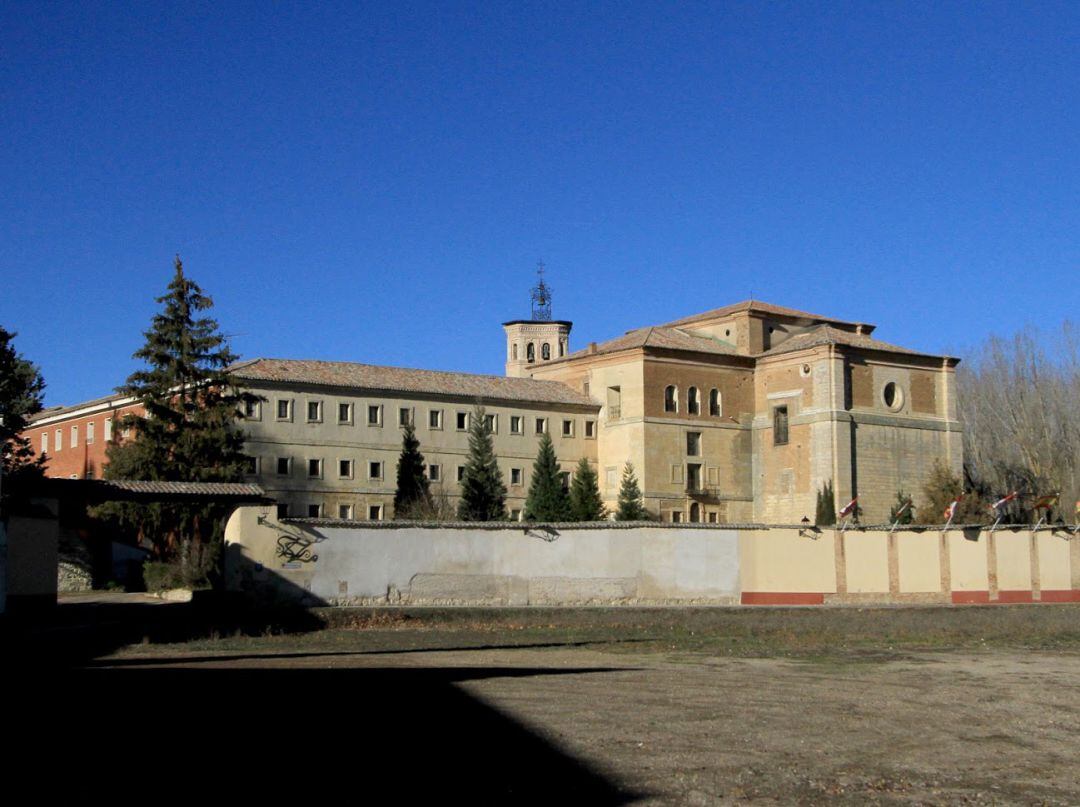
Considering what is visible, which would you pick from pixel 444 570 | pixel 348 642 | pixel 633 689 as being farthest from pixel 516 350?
pixel 633 689

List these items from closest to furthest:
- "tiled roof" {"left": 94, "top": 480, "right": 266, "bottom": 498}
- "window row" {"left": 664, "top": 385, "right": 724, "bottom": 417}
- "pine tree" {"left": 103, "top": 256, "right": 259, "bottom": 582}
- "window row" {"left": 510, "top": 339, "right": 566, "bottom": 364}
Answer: "tiled roof" {"left": 94, "top": 480, "right": 266, "bottom": 498}, "pine tree" {"left": 103, "top": 256, "right": 259, "bottom": 582}, "window row" {"left": 664, "top": 385, "right": 724, "bottom": 417}, "window row" {"left": 510, "top": 339, "right": 566, "bottom": 364}

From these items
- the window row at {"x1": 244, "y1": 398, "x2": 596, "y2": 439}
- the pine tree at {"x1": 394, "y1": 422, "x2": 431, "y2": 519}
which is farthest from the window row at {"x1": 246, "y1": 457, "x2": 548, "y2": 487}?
the pine tree at {"x1": 394, "y1": 422, "x2": 431, "y2": 519}

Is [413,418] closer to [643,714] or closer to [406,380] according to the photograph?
[406,380]

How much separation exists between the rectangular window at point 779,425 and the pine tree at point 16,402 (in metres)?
33.4

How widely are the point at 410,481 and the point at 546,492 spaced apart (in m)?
6.62

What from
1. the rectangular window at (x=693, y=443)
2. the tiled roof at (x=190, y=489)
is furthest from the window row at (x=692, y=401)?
the tiled roof at (x=190, y=489)

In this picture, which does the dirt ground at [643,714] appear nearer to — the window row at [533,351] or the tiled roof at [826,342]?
the tiled roof at [826,342]

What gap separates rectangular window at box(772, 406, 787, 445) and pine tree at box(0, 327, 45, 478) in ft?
110

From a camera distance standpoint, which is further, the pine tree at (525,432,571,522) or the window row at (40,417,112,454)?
the window row at (40,417,112,454)

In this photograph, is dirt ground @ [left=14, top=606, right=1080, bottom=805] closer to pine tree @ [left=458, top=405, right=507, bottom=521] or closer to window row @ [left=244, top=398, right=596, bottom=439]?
pine tree @ [left=458, top=405, right=507, bottom=521]

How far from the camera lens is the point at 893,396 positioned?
210ft

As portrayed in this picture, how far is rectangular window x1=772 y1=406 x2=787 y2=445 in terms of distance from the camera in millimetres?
63688

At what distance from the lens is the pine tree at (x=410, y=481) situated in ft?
174

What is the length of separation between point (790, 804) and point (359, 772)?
305cm
